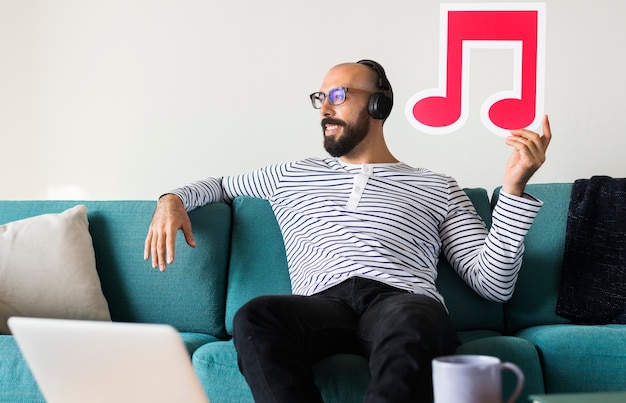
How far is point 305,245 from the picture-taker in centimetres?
220

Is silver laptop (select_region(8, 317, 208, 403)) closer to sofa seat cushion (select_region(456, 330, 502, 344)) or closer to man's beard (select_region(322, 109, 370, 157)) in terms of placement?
sofa seat cushion (select_region(456, 330, 502, 344))

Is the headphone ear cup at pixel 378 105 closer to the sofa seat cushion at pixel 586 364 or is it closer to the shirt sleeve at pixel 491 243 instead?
the shirt sleeve at pixel 491 243

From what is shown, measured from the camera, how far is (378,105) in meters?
2.35

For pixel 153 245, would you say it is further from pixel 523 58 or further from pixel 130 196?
pixel 523 58

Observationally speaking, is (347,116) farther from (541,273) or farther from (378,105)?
(541,273)

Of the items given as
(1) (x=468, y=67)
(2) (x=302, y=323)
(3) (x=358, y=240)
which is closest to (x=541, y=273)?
(3) (x=358, y=240)

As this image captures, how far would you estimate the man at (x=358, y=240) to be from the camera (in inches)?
62.9

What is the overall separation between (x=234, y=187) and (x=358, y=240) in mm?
501

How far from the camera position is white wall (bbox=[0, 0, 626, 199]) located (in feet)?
9.93

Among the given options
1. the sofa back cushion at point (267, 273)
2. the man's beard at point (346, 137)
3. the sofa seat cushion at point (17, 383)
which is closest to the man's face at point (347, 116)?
the man's beard at point (346, 137)

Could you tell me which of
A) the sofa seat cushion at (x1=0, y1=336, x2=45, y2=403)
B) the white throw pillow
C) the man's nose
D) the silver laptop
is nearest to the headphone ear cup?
the man's nose

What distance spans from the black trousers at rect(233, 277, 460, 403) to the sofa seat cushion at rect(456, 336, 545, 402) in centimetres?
13

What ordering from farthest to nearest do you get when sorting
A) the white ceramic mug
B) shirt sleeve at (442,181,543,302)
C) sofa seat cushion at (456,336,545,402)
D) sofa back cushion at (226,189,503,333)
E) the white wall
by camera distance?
1. the white wall
2. sofa back cushion at (226,189,503,333)
3. shirt sleeve at (442,181,543,302)
4. sofa seat cushion at (456,336,545,402)
5. the white ceramic mug

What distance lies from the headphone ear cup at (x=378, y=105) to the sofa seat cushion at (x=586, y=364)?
838 millimetres
